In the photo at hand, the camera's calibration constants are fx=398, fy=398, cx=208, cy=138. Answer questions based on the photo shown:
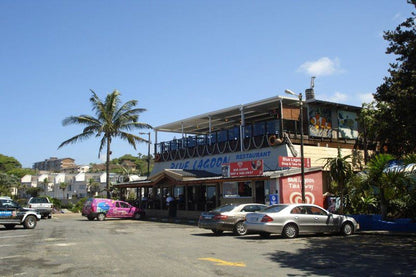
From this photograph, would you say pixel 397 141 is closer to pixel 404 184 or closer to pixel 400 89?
pixel 400 89

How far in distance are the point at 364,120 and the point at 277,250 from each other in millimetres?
17112

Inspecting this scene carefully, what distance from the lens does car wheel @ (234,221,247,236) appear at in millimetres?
17203

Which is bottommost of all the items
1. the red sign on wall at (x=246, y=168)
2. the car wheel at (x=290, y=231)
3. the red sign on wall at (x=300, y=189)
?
the car wheel at (x=290, y=231)

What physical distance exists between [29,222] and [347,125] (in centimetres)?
2263

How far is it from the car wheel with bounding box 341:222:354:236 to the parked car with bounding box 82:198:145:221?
18.3m

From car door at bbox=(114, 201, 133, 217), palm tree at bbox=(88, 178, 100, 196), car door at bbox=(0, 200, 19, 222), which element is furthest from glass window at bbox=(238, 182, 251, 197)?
palm tree at bbox=(88, 178, 100, 196)

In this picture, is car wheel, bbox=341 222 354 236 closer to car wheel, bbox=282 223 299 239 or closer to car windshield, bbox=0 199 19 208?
car wheel, bbox=282 223 299 239

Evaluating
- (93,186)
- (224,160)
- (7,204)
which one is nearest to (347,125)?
(224,160)

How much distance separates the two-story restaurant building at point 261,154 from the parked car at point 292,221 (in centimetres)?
628

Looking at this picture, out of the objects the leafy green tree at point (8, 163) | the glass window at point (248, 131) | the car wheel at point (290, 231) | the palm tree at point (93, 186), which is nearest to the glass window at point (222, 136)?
the glass window at point (248, 131)

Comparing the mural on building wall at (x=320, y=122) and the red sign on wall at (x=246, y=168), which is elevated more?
the mural on building wall at (x=320, y=122)

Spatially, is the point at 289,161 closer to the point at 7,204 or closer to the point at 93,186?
the point at 7,204

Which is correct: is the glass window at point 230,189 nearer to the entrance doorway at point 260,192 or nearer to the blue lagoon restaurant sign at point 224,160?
the entrance doorway at point 260,192

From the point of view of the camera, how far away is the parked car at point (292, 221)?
49.7ft
